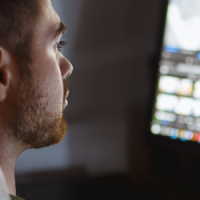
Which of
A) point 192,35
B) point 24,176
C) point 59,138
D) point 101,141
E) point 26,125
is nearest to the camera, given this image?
point 26,125

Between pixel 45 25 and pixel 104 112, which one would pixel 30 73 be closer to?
pixel 45 25

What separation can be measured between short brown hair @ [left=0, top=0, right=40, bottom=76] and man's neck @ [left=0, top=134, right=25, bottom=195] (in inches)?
7.2

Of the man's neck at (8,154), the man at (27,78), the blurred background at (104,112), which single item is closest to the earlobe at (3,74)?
the man at (27,78)

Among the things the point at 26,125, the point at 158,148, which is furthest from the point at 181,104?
the point at 26,125

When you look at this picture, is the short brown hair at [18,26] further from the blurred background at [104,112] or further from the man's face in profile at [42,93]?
the blurred background at [104,112]

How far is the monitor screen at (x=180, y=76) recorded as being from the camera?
1044 millimetres

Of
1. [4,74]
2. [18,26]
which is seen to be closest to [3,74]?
[4,74]

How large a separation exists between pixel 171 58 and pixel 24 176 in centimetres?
79

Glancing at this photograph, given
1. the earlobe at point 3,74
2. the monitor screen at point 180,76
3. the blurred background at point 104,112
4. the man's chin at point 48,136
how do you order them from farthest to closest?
the blurred background at point 104,112
the monitor screen at point 180,76
the man's chin at point 48,136
the earlobe at point 3,74

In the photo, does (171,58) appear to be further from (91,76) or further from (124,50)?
(91,76)

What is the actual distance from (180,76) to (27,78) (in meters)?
0.66

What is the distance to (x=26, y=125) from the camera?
662 mm

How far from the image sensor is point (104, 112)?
127 cm

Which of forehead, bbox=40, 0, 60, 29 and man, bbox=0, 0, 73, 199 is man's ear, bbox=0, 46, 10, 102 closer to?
man, bbox=0, 0, 73, 199
